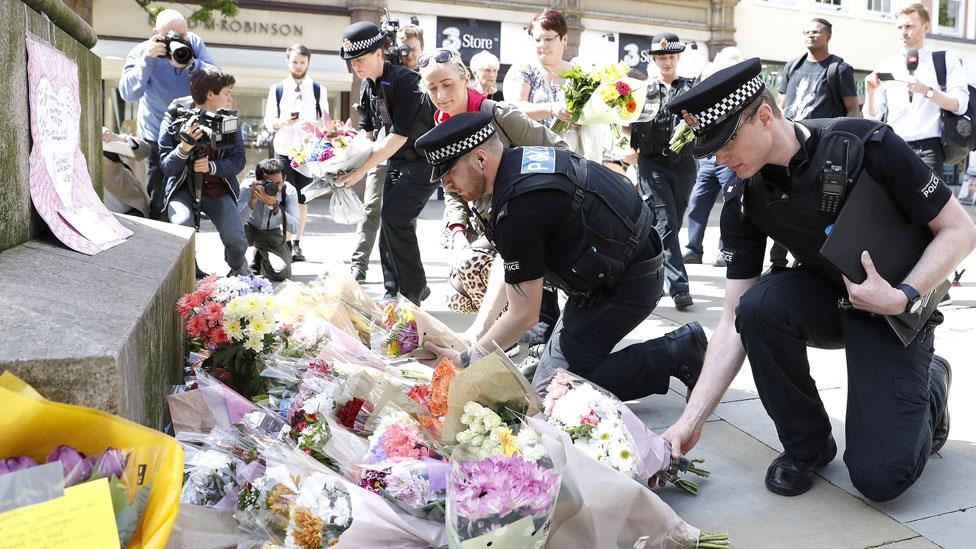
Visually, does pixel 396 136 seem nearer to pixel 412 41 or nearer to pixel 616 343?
pixel 412 41

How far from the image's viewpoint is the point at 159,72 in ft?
23.2

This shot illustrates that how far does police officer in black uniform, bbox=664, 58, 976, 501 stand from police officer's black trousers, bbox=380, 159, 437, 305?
2839 mm

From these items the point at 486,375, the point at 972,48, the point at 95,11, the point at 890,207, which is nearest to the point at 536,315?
the point at 486,375

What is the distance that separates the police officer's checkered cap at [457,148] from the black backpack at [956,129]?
4.67 m

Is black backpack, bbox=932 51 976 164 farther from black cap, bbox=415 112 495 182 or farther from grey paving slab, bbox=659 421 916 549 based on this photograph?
black cap, bbox=415 112 495 182

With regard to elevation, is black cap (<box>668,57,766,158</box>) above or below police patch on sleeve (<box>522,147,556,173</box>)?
above

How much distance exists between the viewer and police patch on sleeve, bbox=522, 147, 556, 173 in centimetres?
340

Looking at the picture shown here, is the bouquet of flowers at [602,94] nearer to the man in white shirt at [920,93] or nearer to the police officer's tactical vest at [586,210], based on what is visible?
the police officer's tactical vest at [586,210]

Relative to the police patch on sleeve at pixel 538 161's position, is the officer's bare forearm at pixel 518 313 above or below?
below

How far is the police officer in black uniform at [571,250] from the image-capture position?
11.0 feet

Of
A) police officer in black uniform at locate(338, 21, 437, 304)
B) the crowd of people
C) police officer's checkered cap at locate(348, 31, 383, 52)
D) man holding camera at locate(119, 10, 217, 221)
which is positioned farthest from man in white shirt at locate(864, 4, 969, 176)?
man holding camera at locate(119, 10, 217, 221)

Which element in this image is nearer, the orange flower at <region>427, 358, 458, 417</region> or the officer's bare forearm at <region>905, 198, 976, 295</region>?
the orange flower at <region>427, 358, 458, 417</region>

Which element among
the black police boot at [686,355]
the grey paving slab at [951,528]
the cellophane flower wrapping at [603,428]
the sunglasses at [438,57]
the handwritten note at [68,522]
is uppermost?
the sunglasses at [438,57]

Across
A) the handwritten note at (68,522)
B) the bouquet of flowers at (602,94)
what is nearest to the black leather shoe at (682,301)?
the bouquet of flowers at (602,94)
